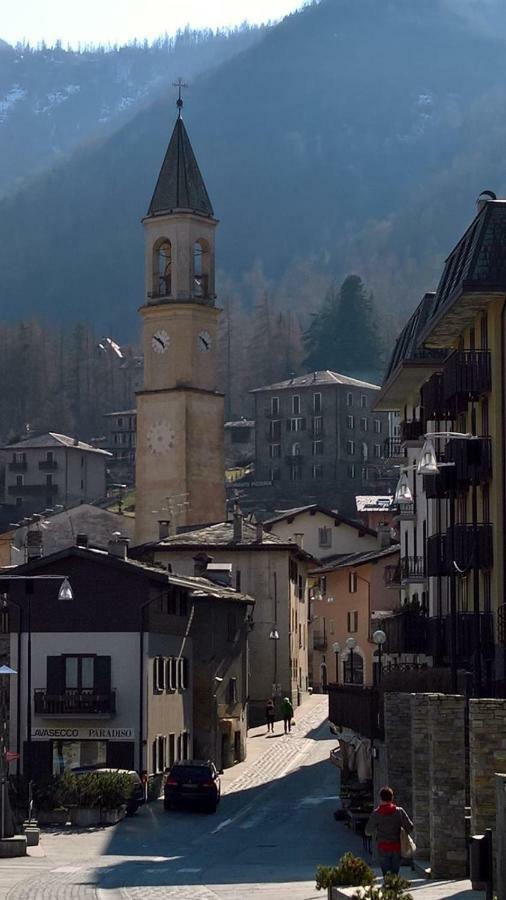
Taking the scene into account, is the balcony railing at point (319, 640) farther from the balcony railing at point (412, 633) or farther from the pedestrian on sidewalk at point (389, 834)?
the pedestrian on sidewalk at point (389, 834)

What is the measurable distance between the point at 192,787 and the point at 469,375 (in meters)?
15.3

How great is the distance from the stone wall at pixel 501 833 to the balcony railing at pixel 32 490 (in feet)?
521

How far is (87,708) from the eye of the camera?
58.3m

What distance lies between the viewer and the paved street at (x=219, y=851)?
112 feet

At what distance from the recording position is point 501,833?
85.1 feet

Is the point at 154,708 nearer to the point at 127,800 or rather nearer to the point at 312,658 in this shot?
the point at 127,800

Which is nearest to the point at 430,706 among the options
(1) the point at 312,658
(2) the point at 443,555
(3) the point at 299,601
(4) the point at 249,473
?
(2) the point at 443,555

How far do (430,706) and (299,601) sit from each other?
2345 inches

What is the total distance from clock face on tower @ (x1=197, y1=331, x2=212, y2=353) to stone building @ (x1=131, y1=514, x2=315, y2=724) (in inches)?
883

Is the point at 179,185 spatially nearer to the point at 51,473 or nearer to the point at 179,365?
the point at 179,365

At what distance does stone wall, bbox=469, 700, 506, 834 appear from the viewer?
28.5 metres

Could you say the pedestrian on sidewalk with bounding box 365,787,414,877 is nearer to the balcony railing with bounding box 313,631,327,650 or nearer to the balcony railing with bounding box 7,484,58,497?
the balcony railing with bounding box 313,631,327,650

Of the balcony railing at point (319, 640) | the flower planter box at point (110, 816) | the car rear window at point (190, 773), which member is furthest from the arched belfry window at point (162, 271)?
the flower planter box at point (110, 816)

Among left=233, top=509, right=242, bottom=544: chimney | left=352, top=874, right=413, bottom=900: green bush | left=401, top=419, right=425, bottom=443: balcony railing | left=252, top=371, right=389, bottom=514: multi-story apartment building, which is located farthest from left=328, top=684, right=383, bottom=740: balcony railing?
left=252, top=371, right=389, bottom=514: multi-story apartment building
